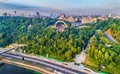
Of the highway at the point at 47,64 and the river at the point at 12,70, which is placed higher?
the highway at the point at 47,64

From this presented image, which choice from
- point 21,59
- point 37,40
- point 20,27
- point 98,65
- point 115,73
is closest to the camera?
point 115,73

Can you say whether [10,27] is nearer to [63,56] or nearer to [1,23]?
[1,23]

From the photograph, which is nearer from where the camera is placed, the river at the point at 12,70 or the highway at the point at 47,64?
the highway at the point at 47,64

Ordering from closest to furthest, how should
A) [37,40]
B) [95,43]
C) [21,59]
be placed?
[21,59] → [95,43] → [37,40]

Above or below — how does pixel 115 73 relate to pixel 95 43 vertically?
below

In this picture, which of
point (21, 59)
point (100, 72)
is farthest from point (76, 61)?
point (21, 59)

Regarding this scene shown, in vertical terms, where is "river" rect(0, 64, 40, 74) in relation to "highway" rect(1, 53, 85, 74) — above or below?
below

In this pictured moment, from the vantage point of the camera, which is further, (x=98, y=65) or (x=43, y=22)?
(x=43, y=22)

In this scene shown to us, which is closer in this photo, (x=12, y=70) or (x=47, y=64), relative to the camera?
(x=12, y=70)

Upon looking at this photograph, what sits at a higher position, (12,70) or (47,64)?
(47,64)

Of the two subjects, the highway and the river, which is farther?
the river
